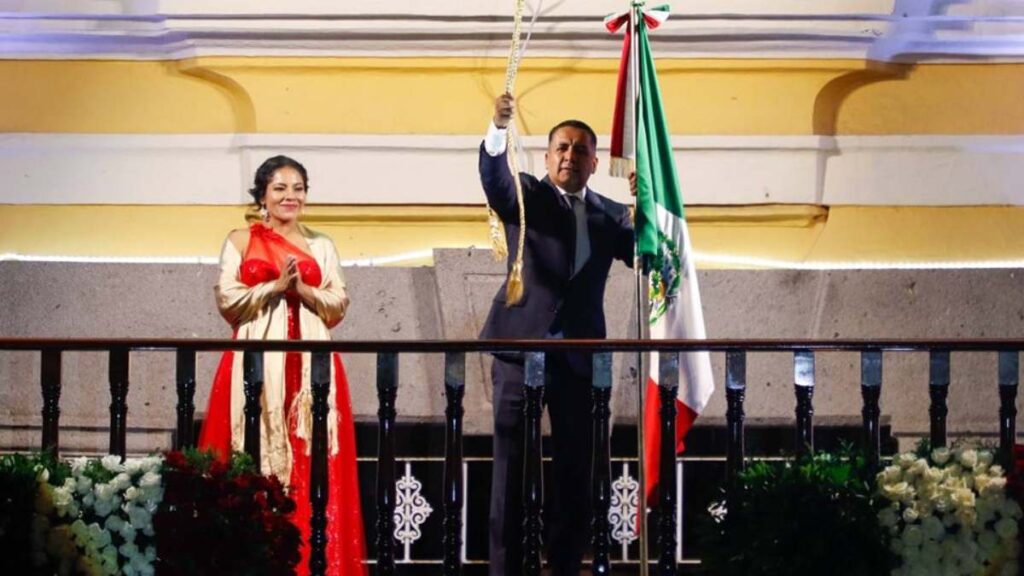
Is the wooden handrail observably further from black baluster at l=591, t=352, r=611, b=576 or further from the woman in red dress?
the woman in red dress

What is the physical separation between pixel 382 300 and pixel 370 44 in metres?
0.89

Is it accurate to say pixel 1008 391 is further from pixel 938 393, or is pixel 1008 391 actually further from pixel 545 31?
pixel 545 31

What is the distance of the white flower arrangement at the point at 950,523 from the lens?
4914mm

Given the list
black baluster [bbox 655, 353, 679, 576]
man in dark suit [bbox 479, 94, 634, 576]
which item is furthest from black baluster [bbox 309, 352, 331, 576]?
black baluster [bbox 655, 353, 679, 576]

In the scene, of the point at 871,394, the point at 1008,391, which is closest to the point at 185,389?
the point at 871,394

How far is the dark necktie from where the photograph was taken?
19.8ft

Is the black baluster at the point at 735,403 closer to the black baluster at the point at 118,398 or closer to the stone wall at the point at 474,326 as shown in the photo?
the stone wall at the point at 474,326

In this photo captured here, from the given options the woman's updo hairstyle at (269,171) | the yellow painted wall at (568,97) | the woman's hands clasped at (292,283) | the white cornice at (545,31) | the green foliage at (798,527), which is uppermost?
the white cornice at (545,31)

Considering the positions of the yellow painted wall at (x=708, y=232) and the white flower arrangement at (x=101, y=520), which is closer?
the white flower arrangement at (x=101, y=520)

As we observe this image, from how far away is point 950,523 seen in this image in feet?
16.2

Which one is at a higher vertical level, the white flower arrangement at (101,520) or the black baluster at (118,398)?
the black baluster at (118,398)

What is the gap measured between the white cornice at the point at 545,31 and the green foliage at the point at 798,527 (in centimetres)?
229

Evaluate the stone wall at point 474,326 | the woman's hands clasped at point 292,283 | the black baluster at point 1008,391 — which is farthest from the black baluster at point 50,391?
the black baluster at point 1008,391

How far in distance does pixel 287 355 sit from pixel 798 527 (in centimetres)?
177
